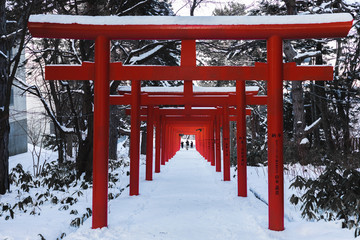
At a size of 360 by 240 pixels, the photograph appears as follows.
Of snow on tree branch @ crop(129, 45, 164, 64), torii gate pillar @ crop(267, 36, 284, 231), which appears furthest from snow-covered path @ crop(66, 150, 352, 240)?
snow on tree branch @ crop(129, 45, 164, 64)

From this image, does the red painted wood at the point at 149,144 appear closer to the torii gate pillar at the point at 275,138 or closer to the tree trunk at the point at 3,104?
the tree trunk at the point at 3,104

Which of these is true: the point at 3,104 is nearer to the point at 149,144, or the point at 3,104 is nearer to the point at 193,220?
the point at 149,144

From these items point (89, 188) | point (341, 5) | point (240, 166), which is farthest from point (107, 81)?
point (341, 5)

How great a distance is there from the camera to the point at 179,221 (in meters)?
5.69

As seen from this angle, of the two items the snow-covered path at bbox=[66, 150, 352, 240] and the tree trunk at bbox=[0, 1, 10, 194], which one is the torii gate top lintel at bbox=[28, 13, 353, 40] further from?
the tree trunk at bbox=[0, 1, 10, 194]

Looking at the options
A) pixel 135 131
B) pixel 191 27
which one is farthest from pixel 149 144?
pixel 191 27

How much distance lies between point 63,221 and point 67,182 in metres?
4.32

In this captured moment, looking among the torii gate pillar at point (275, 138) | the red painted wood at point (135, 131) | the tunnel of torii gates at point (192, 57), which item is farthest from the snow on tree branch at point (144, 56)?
the torii gate pillar at point (275, 138)

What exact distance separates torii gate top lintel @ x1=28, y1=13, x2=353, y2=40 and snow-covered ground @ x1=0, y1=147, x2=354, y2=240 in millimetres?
2868

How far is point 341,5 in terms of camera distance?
1498 cm

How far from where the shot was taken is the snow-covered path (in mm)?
4844

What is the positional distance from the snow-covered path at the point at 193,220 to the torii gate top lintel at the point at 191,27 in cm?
287

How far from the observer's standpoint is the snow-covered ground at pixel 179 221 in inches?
192

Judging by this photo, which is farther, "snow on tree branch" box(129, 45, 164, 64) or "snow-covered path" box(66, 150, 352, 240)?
"snow on tree branch" box(129, 45, 164, 64)
